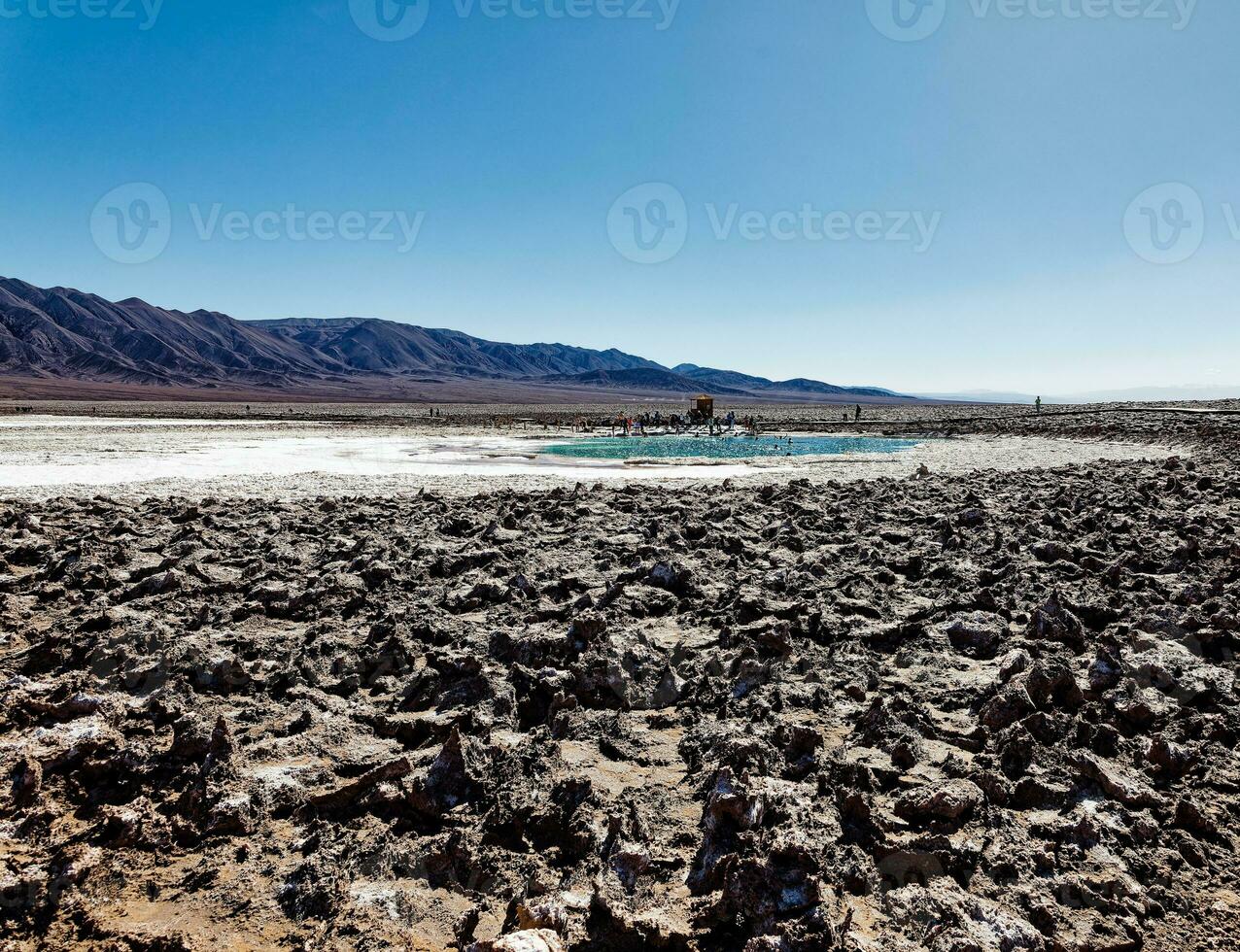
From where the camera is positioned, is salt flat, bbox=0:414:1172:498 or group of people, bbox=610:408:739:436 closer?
salt flat, bbox=0:414:1172:498

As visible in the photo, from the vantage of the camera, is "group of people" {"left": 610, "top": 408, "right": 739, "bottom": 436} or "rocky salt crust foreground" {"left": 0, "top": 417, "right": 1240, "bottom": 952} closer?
"rocky salt crust foreground" {"left": 0, "top": 417, "right": 1240, "bottom": 952}

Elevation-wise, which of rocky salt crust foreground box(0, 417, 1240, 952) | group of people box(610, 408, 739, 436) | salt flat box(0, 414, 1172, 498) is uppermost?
group of people box(610, 408, 739, 436)

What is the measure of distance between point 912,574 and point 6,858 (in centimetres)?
697

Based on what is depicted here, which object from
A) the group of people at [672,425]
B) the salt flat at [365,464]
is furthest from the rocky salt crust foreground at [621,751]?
the group of people at [672,425]

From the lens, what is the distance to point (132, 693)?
4.50 metres

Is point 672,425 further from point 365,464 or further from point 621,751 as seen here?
point 621,751

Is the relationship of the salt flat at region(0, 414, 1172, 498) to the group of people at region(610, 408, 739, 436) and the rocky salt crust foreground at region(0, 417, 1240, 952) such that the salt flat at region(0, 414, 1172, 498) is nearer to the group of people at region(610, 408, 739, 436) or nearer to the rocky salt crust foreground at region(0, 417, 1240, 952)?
the rocky salt crust foreground at region(0, 417, 1240, 952)

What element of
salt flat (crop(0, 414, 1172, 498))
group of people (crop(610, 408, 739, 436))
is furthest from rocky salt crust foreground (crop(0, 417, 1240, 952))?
group of people (crop(610, 408, 739, 436))

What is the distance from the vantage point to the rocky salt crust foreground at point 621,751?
2.58 m

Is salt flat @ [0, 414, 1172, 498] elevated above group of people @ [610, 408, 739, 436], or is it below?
below

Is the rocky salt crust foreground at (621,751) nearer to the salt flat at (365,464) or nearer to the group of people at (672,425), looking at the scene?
the salt flat at (365,464)

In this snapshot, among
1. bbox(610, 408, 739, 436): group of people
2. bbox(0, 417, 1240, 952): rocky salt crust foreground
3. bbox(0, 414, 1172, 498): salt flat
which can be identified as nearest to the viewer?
bbox(0, 417, 1240, 952): rocky salt crust foreground

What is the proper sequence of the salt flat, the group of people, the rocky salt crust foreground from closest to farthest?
the rocky salt crust foreground < the salt flat < the group of people

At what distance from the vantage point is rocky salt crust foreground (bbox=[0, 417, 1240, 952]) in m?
2.58
